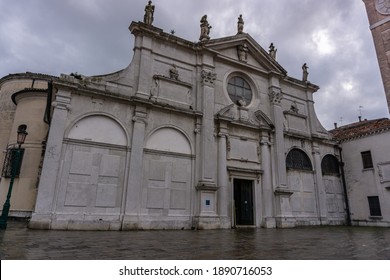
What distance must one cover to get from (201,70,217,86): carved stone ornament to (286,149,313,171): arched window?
280 inches

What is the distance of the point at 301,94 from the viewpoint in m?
20.3

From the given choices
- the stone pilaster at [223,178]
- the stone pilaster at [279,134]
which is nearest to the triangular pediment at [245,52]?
the stone pilaster at [279,134]

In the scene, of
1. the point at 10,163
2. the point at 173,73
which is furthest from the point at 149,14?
the point at 10,163

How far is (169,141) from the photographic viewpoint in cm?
1366

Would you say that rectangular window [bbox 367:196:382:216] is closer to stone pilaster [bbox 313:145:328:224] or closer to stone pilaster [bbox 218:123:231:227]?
stone pilaster [bbox 313:145:328:224]

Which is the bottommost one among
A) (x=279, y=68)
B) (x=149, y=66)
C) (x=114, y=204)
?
(x=114, y=204)

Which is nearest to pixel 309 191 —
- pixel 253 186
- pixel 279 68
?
pixel 253 186

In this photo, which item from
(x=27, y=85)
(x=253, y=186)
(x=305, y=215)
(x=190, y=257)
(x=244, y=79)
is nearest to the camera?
(x=190, y=257)

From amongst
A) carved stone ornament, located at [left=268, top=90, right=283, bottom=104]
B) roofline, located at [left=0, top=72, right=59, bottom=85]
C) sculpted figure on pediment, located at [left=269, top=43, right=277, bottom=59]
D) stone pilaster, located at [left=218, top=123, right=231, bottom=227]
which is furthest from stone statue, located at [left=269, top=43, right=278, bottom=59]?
roofline, located at [left=0, top=72, right=59, bottom=85]

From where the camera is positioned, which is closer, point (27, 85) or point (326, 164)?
point (326, 164)

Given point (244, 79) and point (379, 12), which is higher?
point (379, 12)

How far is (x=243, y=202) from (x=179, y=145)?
5.10m

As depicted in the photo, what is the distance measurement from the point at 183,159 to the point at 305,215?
9064 millimetres

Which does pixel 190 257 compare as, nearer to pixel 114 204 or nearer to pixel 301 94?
pixel 114 204
